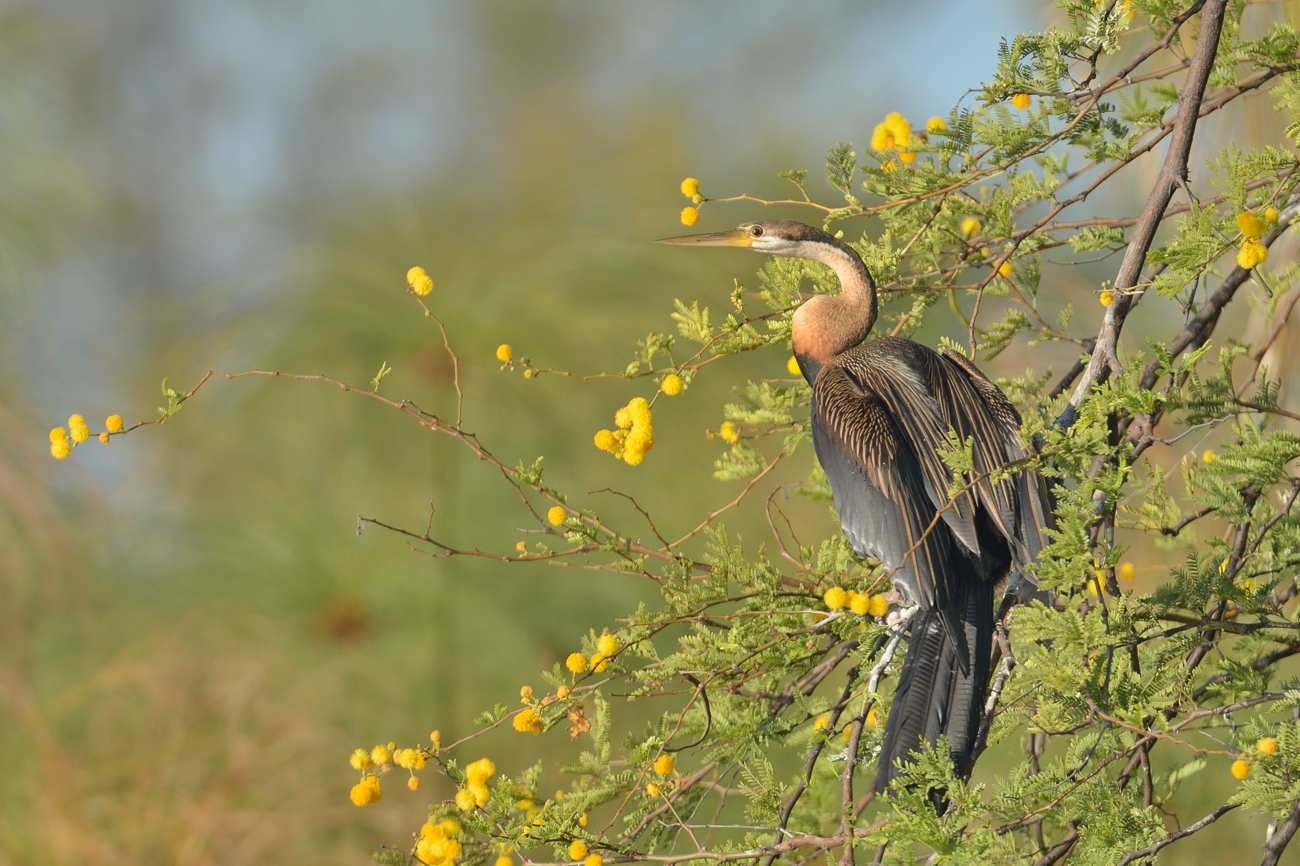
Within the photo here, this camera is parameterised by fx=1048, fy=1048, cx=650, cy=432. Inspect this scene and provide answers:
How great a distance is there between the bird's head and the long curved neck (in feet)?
0.07

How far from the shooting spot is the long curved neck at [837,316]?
0.97 m

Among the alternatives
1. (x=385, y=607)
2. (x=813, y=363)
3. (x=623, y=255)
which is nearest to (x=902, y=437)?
(x=813, y=363)

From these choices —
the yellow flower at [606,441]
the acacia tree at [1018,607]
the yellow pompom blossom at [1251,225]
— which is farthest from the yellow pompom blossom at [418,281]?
the yellow pompom blossom at [1251,225]

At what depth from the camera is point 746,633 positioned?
2.64ft

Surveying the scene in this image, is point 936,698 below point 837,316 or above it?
below

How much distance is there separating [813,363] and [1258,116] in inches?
62.4

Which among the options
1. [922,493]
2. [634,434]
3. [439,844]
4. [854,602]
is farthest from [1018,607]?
[439,844]

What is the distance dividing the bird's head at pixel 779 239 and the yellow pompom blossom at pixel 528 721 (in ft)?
1.60

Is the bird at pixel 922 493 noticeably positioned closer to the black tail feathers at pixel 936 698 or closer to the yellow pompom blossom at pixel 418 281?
the black tail feathers at pixel 936 698

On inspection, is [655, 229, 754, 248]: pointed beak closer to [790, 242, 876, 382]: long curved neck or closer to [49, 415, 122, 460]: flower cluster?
[790, 242, 876, 382]: long curved neck

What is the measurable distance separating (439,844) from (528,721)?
10 centimetres

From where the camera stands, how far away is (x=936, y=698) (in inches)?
31.8

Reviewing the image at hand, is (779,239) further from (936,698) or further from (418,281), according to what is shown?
(936,698)

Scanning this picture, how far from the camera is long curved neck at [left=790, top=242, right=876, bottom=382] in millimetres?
972
